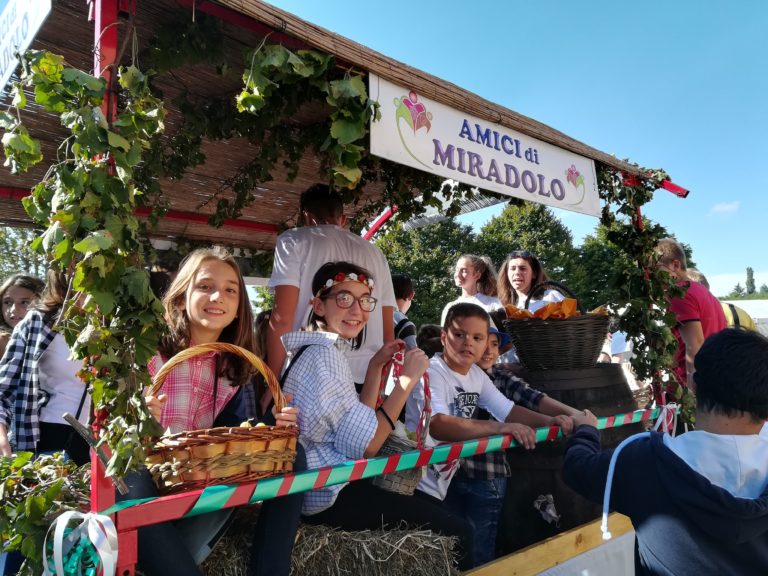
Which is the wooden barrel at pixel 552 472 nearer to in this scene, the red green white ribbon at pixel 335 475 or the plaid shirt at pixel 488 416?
the plaid shirt at pixel 488 416

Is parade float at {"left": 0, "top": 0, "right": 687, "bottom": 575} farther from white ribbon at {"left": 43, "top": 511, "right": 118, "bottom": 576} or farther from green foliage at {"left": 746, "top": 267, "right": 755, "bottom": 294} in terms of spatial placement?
green foliage at {"left": 746, "top": 267, "right": 755, "bottom": 294}

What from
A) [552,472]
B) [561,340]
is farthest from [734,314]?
[552,472]

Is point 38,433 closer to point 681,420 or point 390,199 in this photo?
point 390,199

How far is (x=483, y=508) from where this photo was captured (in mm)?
3088

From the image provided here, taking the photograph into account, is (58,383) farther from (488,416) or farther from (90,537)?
(488,416)

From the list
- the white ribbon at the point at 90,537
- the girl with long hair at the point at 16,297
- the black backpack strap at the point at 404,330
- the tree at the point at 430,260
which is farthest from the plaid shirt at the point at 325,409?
the tree at the point at 430,260

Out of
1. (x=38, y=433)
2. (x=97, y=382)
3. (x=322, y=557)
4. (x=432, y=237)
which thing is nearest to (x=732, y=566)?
(x=322, y=557)

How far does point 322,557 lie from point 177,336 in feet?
3.64

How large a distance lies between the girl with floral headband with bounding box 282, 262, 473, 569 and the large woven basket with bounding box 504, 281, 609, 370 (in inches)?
54.4

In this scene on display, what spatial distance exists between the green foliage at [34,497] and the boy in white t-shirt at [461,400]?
1.56m

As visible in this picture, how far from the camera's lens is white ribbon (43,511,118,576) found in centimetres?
143

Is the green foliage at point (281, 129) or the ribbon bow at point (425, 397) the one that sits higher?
the green foliage at point (281, 129)

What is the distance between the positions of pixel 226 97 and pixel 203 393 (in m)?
2.00

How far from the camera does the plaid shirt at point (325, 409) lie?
215 cm
